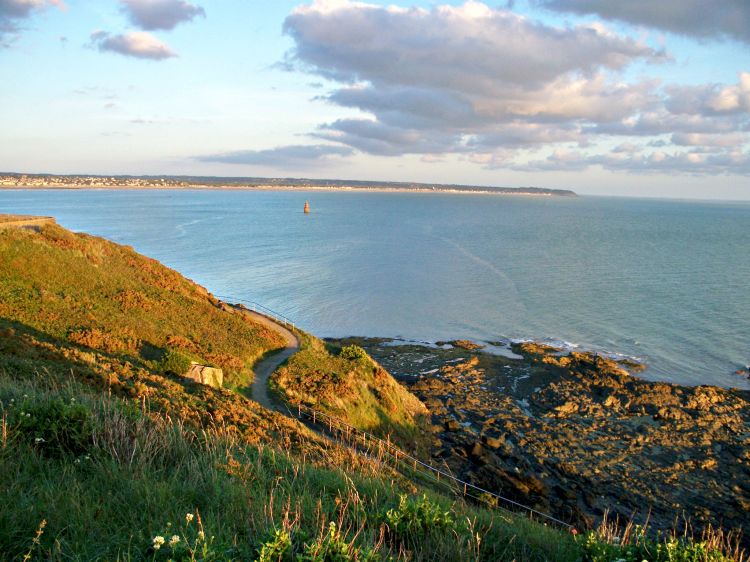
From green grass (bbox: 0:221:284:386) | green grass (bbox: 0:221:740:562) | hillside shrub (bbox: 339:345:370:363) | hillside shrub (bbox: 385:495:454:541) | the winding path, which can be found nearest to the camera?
green grass (bbox: 0:221:740:562)

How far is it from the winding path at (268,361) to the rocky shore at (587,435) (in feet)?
26.9

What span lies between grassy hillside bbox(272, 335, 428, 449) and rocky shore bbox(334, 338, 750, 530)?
165 centimetres

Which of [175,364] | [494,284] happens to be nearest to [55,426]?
[175,364]

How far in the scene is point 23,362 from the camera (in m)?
13.2

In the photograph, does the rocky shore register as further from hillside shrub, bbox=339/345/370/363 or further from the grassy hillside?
hillside shrub, bbox=339/345/370/363

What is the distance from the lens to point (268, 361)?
88.2 feet

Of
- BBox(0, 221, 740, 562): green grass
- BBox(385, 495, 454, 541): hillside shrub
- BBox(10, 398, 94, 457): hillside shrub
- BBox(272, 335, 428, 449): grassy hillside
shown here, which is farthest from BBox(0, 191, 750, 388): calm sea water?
BBox(10, 398, 94, 457): hillside shrub

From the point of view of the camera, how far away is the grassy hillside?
23.3 m

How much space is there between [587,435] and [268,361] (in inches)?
680

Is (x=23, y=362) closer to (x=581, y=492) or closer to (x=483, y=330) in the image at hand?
(x=581, y=492)

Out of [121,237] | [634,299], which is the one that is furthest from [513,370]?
[121,237]

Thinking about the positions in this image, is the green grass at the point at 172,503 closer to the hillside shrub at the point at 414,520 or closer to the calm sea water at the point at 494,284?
the hillside shrub at the point at 414,520

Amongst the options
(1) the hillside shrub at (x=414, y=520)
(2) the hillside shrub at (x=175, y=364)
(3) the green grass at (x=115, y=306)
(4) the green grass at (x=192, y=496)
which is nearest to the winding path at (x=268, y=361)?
(3) the green grass at (x=115, y=306)

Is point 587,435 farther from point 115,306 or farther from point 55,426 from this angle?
point 55,426
